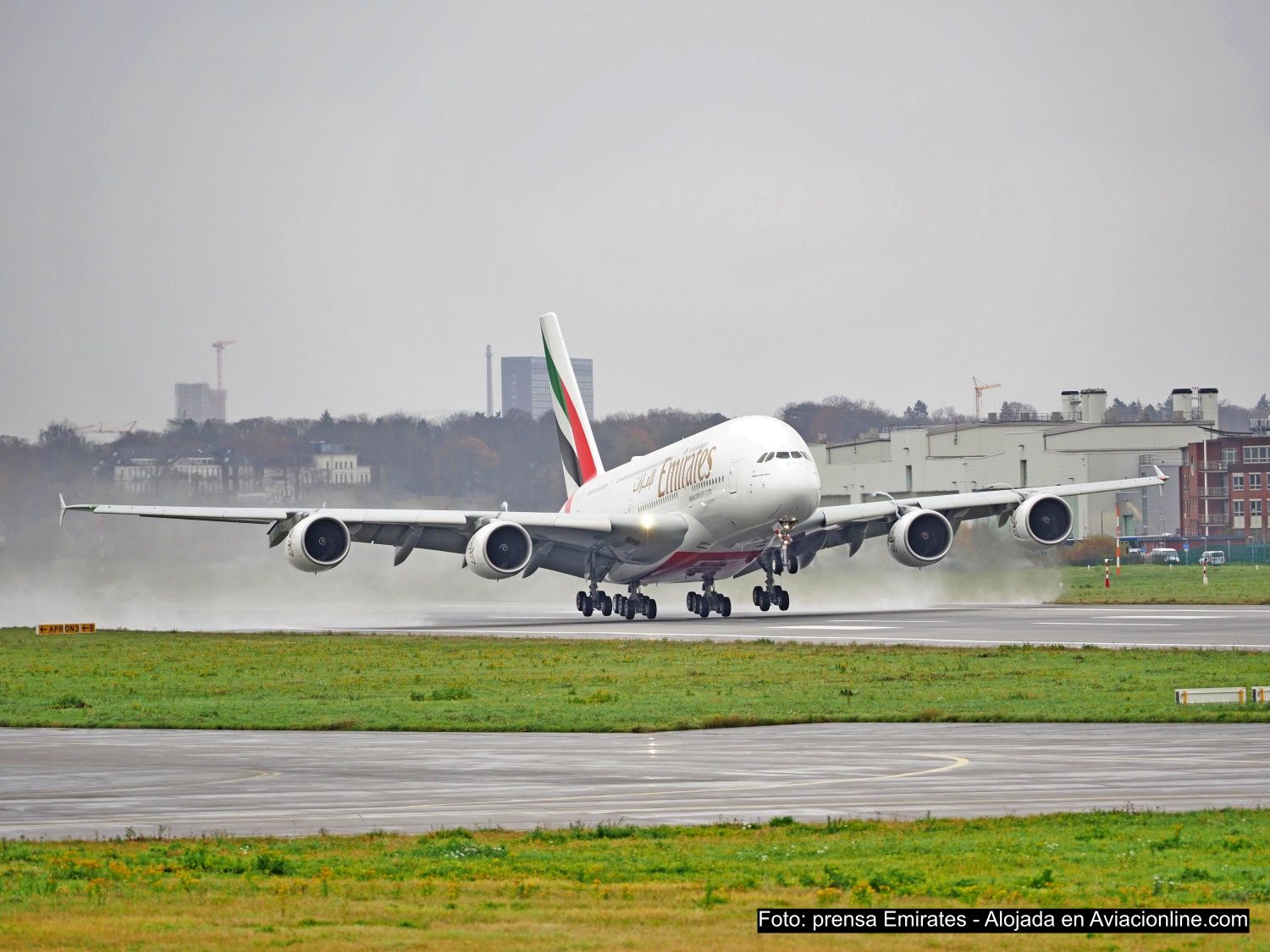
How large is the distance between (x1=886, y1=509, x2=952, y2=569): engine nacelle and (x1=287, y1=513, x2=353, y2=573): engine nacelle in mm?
19041

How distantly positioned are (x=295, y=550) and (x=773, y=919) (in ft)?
169

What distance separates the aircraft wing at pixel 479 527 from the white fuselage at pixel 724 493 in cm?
64

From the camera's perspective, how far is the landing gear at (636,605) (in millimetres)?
67250

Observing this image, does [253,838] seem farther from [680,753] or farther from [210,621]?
[210,621]

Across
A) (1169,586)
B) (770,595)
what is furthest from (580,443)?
(1169,586)

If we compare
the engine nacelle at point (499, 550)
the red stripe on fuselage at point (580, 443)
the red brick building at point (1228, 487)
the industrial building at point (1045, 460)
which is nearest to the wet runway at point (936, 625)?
the engine nacelle at point (499, 550)

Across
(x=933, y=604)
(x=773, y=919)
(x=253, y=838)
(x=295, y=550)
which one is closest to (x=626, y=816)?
(x=253, y=838)

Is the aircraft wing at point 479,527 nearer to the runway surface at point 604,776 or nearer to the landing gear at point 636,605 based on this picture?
the landing gear at point 636,605

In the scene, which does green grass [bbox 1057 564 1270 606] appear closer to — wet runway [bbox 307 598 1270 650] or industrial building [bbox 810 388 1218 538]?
wet runway [bbox 307 598 1270 650]

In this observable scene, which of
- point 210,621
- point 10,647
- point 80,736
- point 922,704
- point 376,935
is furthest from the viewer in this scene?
point 210,621

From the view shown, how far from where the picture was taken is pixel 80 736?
2823 cm

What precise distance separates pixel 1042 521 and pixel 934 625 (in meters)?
12.0

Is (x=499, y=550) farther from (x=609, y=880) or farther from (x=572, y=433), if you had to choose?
(x=609, y=880)

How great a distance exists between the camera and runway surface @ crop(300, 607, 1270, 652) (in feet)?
155
